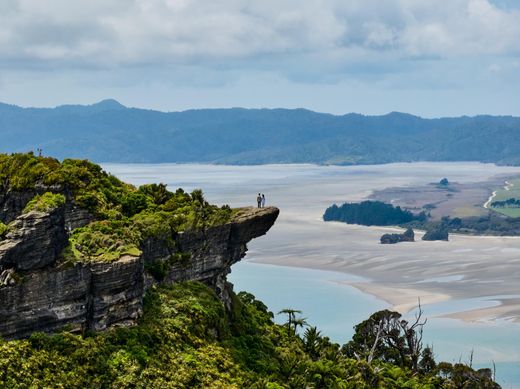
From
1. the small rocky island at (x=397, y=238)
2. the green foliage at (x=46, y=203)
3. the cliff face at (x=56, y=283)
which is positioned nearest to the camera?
the cliff face at (x=56, y=283)

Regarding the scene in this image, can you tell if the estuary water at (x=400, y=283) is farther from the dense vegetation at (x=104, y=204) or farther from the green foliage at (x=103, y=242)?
the green foliage at (x=103, y=242)

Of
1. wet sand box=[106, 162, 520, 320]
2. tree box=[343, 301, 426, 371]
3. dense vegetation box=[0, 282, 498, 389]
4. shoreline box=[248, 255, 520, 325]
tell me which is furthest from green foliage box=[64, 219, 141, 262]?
wet sand box=[106, 162, 520, 320]

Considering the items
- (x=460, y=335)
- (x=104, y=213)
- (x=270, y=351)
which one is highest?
(x=104, y=213)

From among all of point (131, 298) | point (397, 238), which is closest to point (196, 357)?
point (131, 298)

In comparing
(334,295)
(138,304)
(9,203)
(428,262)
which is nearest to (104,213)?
(9,203)

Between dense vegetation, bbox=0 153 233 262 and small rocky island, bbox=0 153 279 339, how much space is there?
6 centimetres

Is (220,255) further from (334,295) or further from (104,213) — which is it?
(334,295)

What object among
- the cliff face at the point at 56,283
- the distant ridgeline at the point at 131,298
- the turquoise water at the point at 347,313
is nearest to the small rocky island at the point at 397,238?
the turquoise water at the point at 347,313

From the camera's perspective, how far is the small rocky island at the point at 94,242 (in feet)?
121

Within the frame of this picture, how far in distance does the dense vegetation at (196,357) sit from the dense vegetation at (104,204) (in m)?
3.61

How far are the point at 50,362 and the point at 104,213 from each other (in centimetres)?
1335

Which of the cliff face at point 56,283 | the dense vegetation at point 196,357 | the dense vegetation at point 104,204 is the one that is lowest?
the dense vegetation at point 196,357

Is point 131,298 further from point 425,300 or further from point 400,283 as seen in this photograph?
point 400,283

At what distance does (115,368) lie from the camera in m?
37.3
